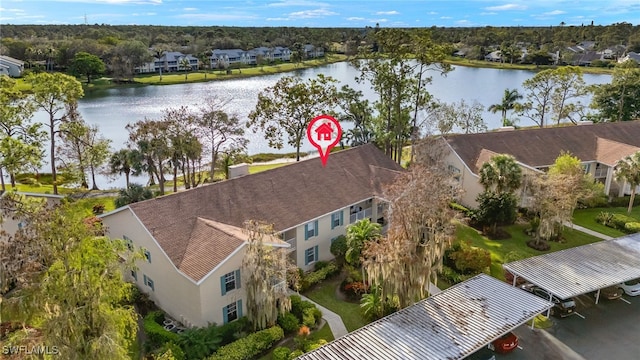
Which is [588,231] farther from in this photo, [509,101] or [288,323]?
[509,101]

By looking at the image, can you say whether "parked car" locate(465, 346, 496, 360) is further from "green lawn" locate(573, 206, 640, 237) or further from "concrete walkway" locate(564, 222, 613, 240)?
"green lawn" locate(573, 206, 640, 237)

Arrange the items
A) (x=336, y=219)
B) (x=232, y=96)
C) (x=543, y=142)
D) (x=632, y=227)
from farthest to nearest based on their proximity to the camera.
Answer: (x=232, y=96) < (x=543, y=142) < (x=632, y=227) < (x=336, y=219)

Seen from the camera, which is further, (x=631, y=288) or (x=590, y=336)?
(x=631, y=288)

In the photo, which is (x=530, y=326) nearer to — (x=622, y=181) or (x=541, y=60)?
(x=622, y=181)

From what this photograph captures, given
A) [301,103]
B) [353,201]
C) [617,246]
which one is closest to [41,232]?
[353,201]

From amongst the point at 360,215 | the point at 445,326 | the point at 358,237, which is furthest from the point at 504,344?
the point at 360,215

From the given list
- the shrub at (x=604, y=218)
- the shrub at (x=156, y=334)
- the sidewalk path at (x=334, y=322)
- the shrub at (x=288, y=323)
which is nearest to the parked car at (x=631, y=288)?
the shrub at (x=604, y=218)

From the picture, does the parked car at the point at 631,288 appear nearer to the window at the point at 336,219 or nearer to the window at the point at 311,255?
the window at the point at 336,219
